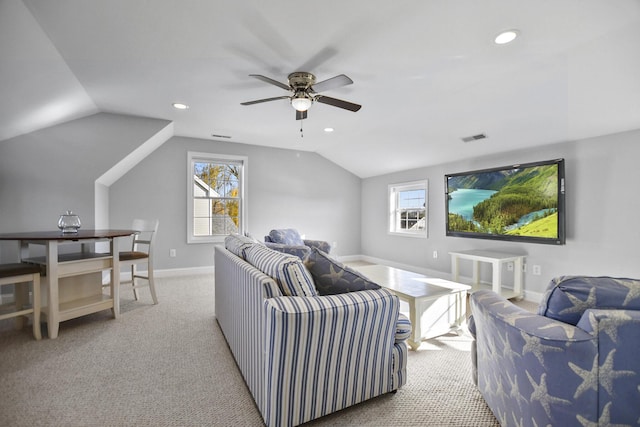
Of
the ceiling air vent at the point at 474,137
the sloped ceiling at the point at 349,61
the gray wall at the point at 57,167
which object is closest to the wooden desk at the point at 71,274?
the gray wall at the point at 57,167

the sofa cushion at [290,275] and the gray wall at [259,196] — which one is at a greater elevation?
the gray wall at [259,196]

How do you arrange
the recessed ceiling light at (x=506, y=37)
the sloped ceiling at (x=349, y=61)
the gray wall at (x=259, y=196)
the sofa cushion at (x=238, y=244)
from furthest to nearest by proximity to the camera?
1. the gray wall at (x=259, y=196)
2. the sofa cushion at (x=238, y=244)
3. the recessed ceiling light at (x=506, y=37)
4. the sloped ceiling at (x=349, y=61)

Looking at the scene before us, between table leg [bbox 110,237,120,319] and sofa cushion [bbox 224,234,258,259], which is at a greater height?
sofa cushion [bbox 224,234,258,259]

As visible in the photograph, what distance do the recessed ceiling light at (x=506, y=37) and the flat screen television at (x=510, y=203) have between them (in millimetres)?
1936

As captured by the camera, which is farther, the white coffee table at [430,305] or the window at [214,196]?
the window at [214,196]

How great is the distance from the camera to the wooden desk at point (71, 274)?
2.49m

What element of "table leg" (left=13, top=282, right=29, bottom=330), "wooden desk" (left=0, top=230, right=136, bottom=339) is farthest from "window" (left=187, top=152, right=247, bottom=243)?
"table leg" (left=13, top=282, right=29, bottom=330)

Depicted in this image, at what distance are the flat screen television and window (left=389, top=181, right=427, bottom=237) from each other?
70cm

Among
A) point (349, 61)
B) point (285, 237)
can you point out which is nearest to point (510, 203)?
point (349, 61)

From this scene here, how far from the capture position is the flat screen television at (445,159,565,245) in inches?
135

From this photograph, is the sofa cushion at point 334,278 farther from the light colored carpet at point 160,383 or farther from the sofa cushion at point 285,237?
the sofa cushion at point 285,237

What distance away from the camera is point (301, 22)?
1988 millimetres

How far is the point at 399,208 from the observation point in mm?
5953

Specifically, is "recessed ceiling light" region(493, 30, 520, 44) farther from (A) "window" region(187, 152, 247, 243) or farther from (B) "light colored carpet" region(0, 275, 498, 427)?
(A) "window" region(187, 152, 247, 243)
